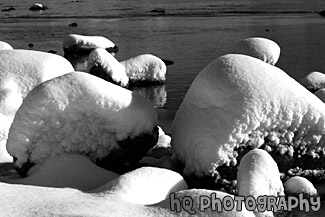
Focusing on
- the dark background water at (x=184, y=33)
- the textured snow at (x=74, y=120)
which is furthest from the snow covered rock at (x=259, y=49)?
the textured snow at (x=74, y=120)

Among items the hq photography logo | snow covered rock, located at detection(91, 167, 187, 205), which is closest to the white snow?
snow covered rock, located at detection(91, 167, 187, 205)

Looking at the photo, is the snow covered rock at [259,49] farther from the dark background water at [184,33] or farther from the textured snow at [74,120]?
the textured snow at [74,120]

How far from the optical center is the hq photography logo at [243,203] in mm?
6762

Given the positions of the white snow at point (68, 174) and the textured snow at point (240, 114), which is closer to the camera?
the white snow at point (68, 174)

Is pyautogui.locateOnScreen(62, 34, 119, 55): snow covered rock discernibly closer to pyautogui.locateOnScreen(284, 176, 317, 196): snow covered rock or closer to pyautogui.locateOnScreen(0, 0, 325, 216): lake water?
pyautogui.locateOnScreen(0, 0, 325, 216): lake water

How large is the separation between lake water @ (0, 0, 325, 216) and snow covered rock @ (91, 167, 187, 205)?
2474 mm

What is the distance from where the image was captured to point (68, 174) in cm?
941

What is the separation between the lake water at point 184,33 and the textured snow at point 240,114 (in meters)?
1.85

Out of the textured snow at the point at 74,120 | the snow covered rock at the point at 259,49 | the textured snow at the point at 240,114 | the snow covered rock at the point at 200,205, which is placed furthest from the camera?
the snow covered rock at the point at 259,49

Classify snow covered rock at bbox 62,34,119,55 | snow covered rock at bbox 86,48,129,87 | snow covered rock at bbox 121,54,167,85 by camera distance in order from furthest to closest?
snow covered rock at bbox 62,34,119,55 < snow covered rock at bbox 121,54,167,85 < snow covered rock at bbox 86,48,129,87

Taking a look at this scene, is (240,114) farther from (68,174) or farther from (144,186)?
(68,174)

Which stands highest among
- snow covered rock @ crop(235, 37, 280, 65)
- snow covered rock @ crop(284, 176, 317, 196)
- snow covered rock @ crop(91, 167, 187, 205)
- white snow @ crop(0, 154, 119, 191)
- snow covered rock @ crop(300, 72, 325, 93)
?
snow covered rock @ crop(91, 167, 187, 205)

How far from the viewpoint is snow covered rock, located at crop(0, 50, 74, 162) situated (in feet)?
47.5

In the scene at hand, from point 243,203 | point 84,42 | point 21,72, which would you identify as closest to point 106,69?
point 21,72
